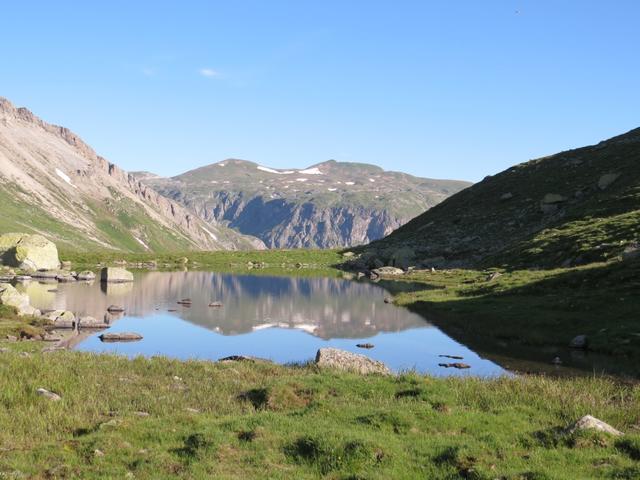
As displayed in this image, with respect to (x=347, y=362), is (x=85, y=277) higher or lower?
lower

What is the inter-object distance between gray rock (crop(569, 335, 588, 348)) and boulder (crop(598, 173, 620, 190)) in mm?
88938

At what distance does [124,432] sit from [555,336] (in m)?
38.3

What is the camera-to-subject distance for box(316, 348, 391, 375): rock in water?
105 feet

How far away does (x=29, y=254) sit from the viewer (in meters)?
126

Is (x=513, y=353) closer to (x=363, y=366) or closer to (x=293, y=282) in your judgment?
(x=363, y=366)

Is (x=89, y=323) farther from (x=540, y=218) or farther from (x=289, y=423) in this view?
(x=540, y=218)

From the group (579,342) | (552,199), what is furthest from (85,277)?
(552,199)

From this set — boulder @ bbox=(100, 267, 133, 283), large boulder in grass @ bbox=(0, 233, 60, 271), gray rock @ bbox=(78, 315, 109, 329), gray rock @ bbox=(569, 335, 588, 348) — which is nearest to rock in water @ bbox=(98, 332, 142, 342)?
gray rock @ bbox=(78, 315, 109, 329)

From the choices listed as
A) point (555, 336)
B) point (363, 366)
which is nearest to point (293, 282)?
point (555, 336)

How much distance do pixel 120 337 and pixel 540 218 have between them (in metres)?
101

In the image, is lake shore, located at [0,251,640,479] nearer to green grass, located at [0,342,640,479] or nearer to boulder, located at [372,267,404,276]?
green grass, located at [0,342,640,479]

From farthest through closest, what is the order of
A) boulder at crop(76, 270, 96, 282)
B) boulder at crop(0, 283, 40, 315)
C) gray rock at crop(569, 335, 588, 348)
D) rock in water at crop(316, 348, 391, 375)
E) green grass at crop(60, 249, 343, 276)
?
green grass at crop(60, 249, 343, 276) < boulder at crop(76, 270, 96, 282) < boulder at crop(0, 283, 40, 315) < gray rock at crop(569, 335, 588, 348) < rock in water at crop(316, 348, 391, 375)

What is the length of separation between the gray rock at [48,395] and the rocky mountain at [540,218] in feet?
188

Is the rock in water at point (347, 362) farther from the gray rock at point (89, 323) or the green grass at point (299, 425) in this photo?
the gray rock at point (89, 323)
